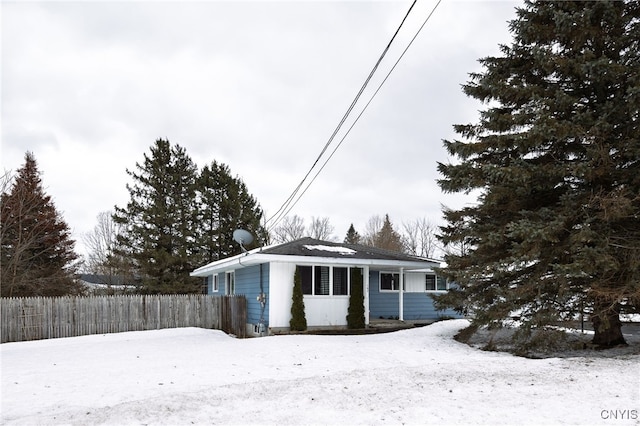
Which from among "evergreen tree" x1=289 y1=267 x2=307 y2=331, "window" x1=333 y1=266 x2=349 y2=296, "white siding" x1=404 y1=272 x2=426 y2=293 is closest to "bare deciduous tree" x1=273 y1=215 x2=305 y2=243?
"white siding" x1=404 y1=272 x2=426 y2=293

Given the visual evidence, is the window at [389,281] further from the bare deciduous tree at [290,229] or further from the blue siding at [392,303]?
the bare deciduous tree at [290,229]

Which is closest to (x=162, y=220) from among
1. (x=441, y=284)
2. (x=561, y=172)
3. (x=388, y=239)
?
(x=441, y=284)

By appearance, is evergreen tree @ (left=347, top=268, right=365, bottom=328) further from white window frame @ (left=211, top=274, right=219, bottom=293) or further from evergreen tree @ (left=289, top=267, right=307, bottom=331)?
white window frame @ (left=211, top=274, right=219, bottom=293)

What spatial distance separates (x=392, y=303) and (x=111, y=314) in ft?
34.5

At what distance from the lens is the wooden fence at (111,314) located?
45.6ft

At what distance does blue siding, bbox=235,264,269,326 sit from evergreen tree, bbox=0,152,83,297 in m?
11.6

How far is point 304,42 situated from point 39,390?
34.7ft

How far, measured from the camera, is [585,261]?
8727mm

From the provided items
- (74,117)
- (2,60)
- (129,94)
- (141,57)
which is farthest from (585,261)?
(74,117)

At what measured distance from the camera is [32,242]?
2247cm

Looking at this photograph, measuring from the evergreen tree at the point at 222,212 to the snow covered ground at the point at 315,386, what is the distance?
772 inches

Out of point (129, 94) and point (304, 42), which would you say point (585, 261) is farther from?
point (129, 94)

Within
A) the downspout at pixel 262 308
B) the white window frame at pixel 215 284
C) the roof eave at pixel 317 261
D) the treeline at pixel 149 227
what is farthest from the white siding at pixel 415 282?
the treeline at pixel 149 227

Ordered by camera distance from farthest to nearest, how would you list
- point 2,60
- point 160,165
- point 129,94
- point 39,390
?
point 160,165, point 129,94, point 2,60, point 39,390
